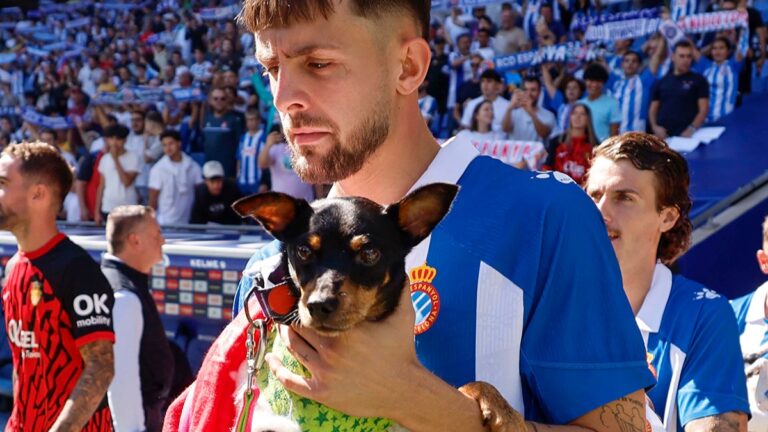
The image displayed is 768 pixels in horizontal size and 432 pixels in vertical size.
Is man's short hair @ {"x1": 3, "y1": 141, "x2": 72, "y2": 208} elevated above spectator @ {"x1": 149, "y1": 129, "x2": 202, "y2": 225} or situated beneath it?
elevated above

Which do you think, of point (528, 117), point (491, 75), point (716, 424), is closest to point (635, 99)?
point (528, 117)

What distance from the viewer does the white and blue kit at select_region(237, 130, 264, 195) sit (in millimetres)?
10742

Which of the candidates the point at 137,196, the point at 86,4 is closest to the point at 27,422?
the point at 137,196

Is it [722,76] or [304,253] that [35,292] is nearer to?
[304,253]

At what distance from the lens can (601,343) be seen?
4.75ft

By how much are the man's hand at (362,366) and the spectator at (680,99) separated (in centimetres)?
671

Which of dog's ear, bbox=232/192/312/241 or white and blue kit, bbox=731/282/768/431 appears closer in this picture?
dog's ear, bbox=232/192/312/241

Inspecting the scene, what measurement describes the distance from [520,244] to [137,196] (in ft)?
36.4

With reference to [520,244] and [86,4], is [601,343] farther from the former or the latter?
[86,4]

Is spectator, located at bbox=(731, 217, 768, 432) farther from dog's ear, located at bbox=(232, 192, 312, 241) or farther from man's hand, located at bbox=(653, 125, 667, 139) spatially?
man's hand, located at bbox=(653, 125, 667, 139)

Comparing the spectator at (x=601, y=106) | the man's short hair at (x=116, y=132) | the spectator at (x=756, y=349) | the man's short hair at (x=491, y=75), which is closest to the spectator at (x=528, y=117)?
the man's short hair at (x=491, y=75)

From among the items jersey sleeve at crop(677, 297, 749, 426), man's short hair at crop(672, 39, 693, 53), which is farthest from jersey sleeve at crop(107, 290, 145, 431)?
man's short hair at crop(672, 39, 693, 53)

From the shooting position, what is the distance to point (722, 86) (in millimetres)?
7746

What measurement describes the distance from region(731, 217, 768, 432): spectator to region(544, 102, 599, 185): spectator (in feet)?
13.8
